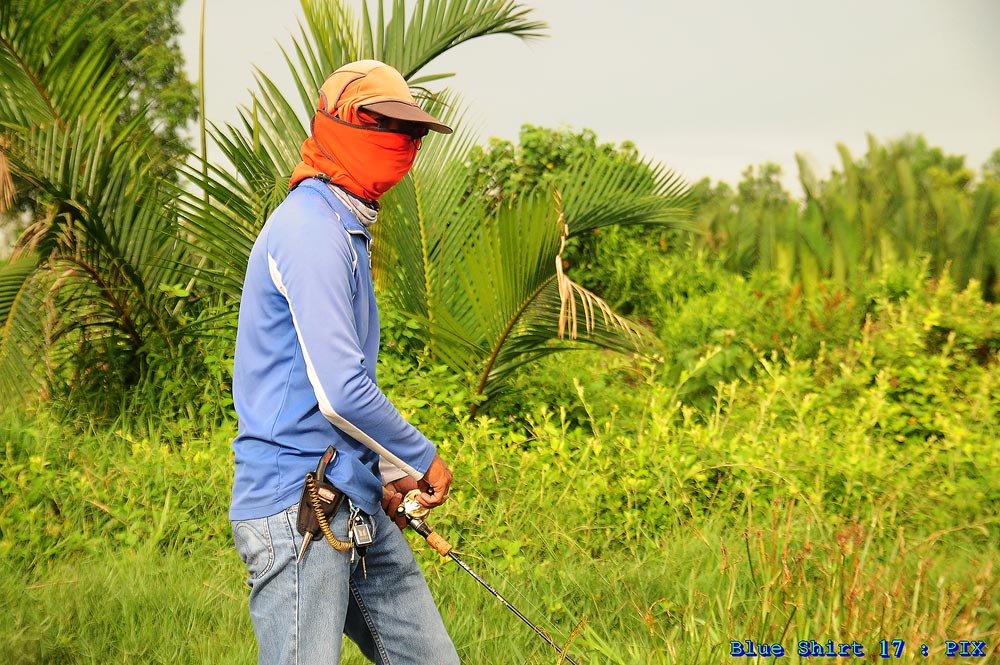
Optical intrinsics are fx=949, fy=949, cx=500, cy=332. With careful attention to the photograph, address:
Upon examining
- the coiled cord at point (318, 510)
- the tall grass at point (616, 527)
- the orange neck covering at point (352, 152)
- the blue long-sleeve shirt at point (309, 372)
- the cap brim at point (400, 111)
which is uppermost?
the cap brim at point (400, 111)

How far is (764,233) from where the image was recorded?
11672mm

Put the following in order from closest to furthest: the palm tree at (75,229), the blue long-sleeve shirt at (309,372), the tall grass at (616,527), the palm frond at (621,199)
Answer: the blue long-sleeve shirt at (309,372)
the tall grass at (616,527)
the palm tree at (75,229)
the palm frond at (621,199)

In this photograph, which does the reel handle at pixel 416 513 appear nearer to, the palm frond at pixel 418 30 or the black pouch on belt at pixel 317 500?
the black pouch on belt at pixel 317 500

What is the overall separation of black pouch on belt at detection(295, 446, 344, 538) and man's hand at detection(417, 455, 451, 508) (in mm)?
219

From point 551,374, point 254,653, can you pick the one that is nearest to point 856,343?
point 551,374

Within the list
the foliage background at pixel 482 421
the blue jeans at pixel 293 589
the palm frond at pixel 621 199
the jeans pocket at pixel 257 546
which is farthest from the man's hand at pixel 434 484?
the palm frond at pixel 621 199

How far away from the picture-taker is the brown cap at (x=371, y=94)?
84.7 inches

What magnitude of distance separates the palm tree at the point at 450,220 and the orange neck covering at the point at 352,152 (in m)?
2.66

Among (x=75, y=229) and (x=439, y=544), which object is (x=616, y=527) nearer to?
(x=439, y=544)

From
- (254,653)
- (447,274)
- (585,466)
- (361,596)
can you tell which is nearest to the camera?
(361,596)

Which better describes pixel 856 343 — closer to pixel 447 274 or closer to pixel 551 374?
pixel 551 374

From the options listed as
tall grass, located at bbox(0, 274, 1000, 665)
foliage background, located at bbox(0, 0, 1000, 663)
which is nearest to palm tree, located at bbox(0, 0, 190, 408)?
foliage background, located at bbox(0, 0, 1000, 663)

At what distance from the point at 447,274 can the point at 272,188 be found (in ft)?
3.85

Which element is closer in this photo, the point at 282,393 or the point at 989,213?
the point at 282,393
